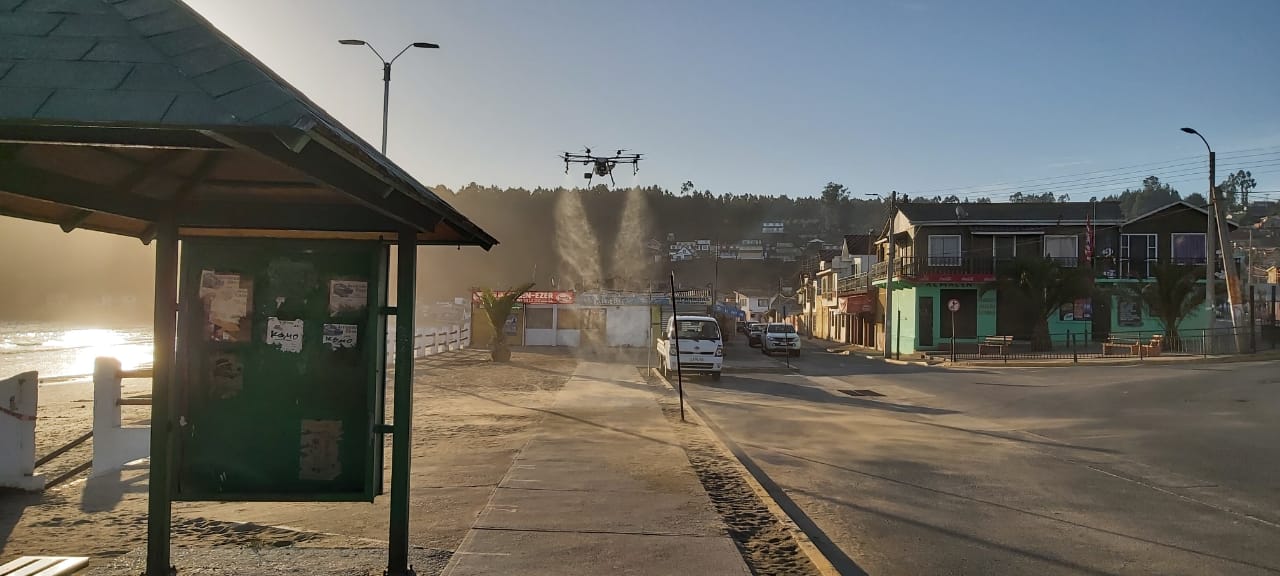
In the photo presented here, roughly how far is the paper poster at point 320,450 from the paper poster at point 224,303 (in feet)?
2.44

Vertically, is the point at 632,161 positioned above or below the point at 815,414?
above

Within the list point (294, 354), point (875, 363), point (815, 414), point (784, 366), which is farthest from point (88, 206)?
point (875, 363)

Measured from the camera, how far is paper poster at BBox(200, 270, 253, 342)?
539cm

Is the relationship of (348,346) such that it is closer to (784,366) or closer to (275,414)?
(275,414)

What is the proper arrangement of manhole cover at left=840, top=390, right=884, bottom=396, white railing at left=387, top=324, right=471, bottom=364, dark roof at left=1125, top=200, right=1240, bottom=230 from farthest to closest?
dark roof at left=1125, top=200, right=1240, bottom=230
white railing at left=387, top=324, right=471, bottom=364
manhole cover at left=840, top=390, right=884, bottom=396

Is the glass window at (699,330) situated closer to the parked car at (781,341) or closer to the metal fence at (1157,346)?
the parked car at (781,341)

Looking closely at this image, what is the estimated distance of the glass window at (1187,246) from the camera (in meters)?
48.3

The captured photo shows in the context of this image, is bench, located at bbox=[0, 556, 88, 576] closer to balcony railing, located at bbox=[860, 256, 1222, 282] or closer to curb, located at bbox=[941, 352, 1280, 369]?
curb, located at bbox=[941, 352, 1280, 369]

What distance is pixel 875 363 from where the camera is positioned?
37.1 metres

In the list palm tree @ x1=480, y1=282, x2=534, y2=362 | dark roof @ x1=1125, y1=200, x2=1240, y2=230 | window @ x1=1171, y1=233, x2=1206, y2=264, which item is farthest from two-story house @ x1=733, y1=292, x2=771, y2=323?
palm tree @ x1=480, y1=282, x2=534, y2=362

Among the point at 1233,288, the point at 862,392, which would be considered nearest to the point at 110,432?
the point at 862,392

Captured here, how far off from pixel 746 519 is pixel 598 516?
1.32m

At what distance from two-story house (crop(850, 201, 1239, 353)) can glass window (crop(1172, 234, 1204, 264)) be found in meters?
0.06

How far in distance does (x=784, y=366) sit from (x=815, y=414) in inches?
643
